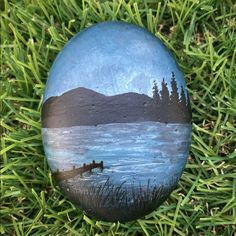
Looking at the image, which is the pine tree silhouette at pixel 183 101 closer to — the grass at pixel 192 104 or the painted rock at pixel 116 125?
the painted rock at pixel 116 125

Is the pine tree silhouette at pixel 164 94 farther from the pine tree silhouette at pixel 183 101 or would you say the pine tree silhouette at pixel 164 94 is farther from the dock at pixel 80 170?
the dock at pixel 80 170

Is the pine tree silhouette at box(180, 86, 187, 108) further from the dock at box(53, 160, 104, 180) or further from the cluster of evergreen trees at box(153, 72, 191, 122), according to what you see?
the dock at box(53, 160, 104, 180)

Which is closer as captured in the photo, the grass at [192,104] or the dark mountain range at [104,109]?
the dark mountain range at [104,109]

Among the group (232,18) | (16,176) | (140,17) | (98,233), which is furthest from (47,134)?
(232,18)

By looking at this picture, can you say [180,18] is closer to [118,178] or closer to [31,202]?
[118,178]

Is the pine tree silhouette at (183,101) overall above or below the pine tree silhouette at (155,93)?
below

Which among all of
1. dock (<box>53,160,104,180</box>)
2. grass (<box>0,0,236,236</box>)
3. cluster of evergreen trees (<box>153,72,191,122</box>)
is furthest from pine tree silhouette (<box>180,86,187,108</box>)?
dock (<box>53,160,104,180</box>)

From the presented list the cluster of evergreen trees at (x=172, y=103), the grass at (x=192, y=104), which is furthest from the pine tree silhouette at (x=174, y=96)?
the grass at (x=192, y=104)
